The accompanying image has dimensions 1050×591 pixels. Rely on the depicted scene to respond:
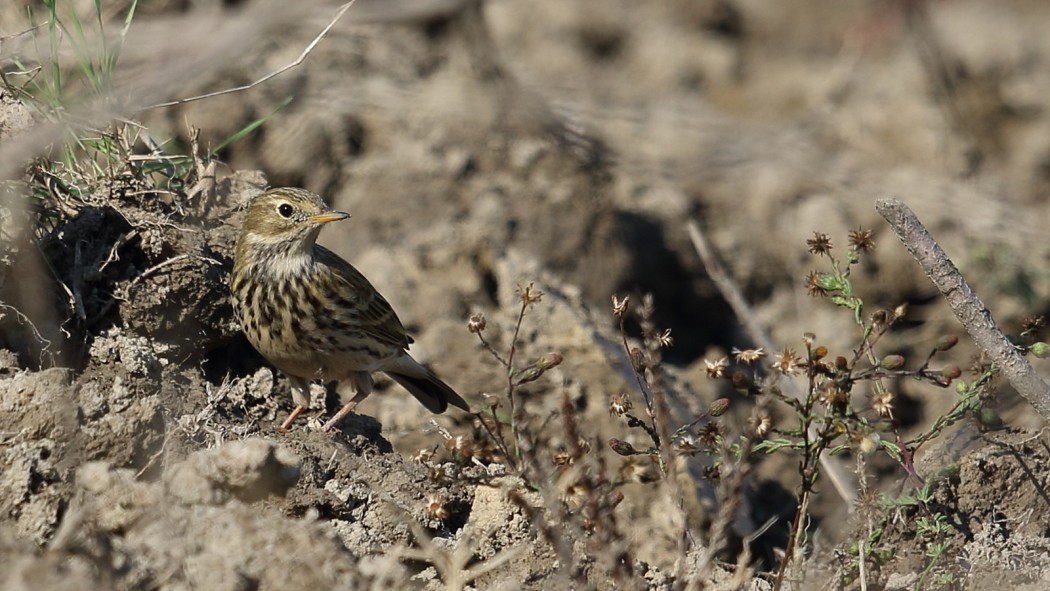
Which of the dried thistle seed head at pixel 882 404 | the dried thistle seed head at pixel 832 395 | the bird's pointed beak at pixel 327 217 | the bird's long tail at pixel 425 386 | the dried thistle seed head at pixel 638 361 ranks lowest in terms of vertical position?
the bird's long tail at pixel 425 386

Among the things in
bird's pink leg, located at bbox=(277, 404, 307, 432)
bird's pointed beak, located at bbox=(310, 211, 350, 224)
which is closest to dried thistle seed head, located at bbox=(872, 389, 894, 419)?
bird's pink leg, located at bbox=(277, 404, 307, 432)

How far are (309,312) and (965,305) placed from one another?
2.43 meters

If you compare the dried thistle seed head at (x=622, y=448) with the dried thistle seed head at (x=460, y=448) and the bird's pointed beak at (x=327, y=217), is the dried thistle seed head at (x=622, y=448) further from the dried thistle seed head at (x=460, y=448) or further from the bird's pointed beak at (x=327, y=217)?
the bird's pointed beak at (x=327, y=217)

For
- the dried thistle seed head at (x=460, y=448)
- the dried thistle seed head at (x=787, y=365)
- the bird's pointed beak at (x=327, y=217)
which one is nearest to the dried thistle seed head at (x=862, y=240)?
the dried thistle seed head at (x=787, y=365)

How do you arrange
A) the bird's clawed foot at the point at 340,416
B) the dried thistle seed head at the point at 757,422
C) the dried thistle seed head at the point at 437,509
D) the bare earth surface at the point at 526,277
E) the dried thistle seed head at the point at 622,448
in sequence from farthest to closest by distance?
the bird's clawed foot at the point at 340,416
the dried thistle seed head at the point at 437,509
the dried thistle seed head at the point at 622,448
the bare earth surface at the point at 526,277
the dried thistle seed head at the point at 757,422

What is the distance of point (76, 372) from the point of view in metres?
4.50

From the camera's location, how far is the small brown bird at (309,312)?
5.14 metres

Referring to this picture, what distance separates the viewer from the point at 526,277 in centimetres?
655

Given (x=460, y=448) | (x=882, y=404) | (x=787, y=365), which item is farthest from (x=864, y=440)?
(x=460, y=448)

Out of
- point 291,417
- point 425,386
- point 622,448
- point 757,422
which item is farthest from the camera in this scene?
point 425,386

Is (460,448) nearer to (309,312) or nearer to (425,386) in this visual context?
(309,312)

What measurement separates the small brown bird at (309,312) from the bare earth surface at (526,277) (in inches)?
4.5

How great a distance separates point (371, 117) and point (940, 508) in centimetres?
447

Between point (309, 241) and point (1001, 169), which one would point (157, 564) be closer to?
point (309, 241)
